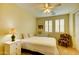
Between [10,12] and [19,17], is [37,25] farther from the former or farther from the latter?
[10,12]

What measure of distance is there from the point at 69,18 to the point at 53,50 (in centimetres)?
63

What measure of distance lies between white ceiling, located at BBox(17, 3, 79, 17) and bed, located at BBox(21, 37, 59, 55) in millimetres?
456

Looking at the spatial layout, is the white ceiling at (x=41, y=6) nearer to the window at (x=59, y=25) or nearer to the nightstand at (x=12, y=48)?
the window at (x=59, y=25)

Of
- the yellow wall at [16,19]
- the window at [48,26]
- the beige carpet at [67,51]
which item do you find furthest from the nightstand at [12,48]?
the beige carpet at [67,51]

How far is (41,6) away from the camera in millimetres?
1760

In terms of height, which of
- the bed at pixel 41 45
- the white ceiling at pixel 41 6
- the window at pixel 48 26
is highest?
the white ceiling at pixel 41 6

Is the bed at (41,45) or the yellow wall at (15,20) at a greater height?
the yellow wall at (15,20)

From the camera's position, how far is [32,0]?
1.70 m

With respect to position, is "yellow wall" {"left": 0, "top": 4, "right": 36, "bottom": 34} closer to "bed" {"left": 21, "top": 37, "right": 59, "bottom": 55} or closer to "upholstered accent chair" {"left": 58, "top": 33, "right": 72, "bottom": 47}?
"bed" {"left": 21, "top": 37, "right": 59, "bottom": 55}

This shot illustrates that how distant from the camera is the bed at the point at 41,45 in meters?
1.74

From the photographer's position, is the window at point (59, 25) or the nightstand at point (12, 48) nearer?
the nightstand at point (12, 48)

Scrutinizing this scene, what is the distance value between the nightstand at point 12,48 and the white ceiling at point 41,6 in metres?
0.62

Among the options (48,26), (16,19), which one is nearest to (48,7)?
(48,26)

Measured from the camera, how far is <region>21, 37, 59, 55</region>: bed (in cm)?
174
